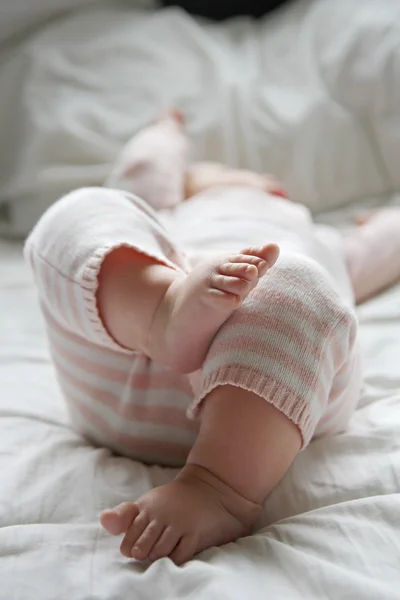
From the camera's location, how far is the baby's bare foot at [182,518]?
597mm

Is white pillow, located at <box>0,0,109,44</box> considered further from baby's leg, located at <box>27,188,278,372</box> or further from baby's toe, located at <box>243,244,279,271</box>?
baby's toe, located at <box>243,244,279,271</box>

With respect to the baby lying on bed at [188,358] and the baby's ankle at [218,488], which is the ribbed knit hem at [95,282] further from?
the baby's ankle at [218,488]

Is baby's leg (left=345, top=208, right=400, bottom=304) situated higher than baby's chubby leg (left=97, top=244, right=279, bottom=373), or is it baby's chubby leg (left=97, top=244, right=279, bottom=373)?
baby's chubby leg (left=97, top=244, right=279, bottom=373)

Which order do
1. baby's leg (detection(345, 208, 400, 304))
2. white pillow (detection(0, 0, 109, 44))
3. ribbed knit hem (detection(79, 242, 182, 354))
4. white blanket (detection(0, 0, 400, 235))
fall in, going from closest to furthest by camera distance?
ribbed knit hem (detection(79, 242, 182, 354)) < baby's leg (detection(345, 208, 400, 304)) < white blanket (detection(0, 0, 400, 235)) < white pillow (detection(0, 0, 109, 44))

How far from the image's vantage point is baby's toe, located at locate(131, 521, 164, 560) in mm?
592

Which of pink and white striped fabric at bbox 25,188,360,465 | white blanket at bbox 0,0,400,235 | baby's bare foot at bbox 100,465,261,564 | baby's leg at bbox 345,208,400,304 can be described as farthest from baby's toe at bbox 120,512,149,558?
white blanket at bbox 0,0,400,235

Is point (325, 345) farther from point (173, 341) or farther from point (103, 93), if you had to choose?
point (103, 93)

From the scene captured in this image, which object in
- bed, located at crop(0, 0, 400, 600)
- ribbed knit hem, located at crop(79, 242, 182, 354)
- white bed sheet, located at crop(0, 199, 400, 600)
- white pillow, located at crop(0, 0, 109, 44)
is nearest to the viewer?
white bed sheet, located at crop(0, 199, 400, 600)

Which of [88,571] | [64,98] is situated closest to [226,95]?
[64,98]

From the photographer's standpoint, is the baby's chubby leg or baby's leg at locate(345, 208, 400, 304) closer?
the baby's chubby leg

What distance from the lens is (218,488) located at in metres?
0.63

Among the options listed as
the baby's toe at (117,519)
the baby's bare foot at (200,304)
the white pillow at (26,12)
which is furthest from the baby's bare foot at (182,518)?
the white pillow at (26,12)

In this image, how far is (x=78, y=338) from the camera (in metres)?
0.79

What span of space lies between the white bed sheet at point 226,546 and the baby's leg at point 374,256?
0.79 ft
